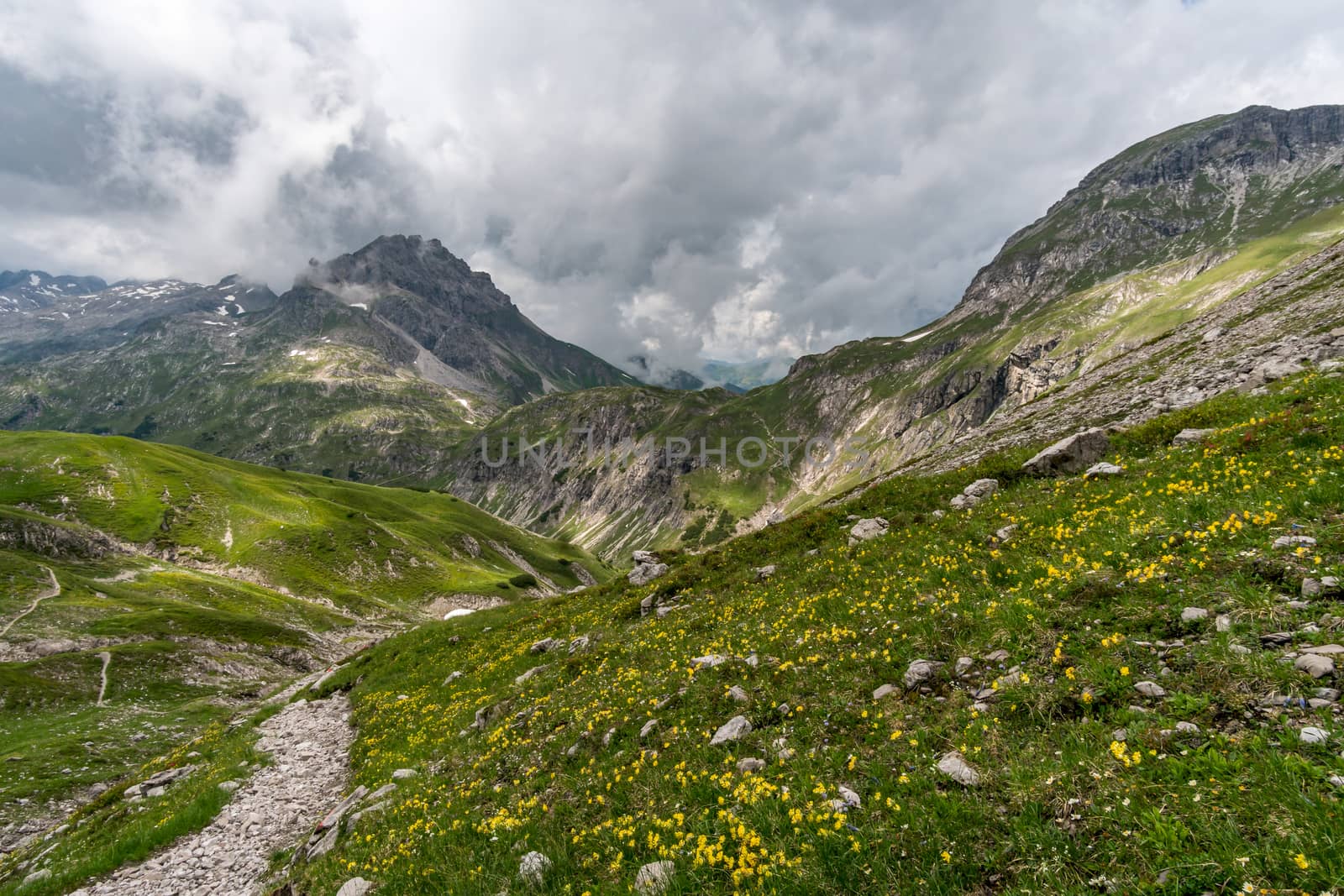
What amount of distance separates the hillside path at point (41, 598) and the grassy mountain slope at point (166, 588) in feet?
0.96

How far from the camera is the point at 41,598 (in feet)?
189

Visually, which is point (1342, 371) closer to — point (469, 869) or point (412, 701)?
point (469, 869)

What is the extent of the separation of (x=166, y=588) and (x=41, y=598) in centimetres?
1508

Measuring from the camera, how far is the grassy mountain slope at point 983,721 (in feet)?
17.3

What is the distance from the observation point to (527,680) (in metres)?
19.7

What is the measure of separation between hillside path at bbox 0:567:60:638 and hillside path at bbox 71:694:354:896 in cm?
4732

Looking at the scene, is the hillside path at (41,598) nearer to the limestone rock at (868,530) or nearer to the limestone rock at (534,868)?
the limestone rock at (534,868)

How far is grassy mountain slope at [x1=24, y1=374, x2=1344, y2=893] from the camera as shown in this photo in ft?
17.3

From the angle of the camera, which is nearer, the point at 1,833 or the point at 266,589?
the point at 1,833

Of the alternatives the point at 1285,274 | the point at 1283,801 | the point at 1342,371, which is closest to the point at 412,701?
the point at 1283,801

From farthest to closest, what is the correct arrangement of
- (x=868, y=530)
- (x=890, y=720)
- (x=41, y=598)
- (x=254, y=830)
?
1. (x=41, y=598)
2. (x=868, y=530)
3. (x=254, y=830)
4. (x=890, y=720)

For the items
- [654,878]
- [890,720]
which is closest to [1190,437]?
[890,720]

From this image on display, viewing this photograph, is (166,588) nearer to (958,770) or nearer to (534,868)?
(534,868)

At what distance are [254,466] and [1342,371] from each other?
214388mm
